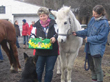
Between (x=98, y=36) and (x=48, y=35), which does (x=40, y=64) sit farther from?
(x=98, y=36)

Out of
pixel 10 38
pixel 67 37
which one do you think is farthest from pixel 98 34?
pixel 10 38

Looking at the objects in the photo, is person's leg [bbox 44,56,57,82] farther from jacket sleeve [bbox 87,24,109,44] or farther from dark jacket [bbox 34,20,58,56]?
jacket sleeve [bbox 87,24,109,44]

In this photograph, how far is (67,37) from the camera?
152 inches

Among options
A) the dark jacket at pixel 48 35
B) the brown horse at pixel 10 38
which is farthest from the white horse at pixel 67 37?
the brown horse at pixel 10 38

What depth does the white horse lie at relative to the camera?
324 cm

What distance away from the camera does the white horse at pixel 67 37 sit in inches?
128

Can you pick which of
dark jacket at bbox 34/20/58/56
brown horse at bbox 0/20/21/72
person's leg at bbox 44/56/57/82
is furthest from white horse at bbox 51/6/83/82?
brown horse at bbox 0/20/21/72

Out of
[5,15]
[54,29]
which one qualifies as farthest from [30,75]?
[5,15]

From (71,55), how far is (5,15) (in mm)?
21040

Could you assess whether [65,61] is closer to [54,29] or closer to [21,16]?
[54,29]

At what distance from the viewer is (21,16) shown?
72.5 ft

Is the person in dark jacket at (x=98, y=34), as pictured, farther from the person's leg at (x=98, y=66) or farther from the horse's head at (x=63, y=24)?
the horse's head at (x=63, y=24)

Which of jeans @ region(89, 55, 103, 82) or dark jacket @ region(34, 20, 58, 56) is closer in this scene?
dark jacket @ region(34, 20, 58, 56)

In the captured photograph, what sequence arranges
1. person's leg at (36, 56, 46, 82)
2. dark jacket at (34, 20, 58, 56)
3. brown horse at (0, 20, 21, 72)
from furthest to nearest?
brown horse at (0, 20, 21, 72) < person's leg at (36, 56, 46, 82) < dark jacket at (34, 20, 58, 56)
